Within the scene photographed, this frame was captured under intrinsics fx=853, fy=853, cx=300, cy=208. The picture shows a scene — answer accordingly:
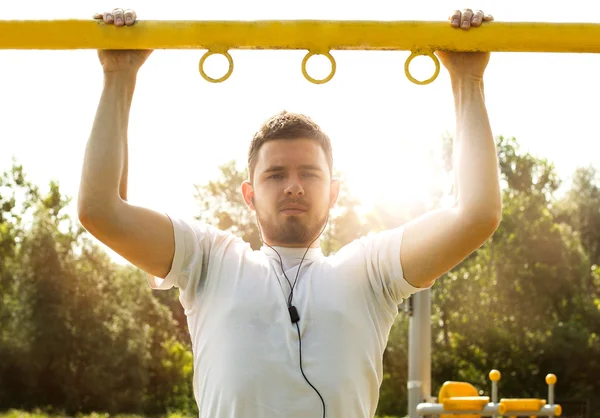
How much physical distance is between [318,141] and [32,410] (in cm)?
1646

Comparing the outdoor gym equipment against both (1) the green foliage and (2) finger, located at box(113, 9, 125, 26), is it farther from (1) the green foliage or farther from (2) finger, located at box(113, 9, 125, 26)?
(1) the green foliage

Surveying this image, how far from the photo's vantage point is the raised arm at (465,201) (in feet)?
5.73

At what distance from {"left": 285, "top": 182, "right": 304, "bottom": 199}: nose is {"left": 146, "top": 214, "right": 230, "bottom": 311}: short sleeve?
18 cm

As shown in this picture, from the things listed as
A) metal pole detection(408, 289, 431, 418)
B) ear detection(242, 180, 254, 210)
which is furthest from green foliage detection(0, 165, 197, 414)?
ear detection(242, 180, 254, 210)

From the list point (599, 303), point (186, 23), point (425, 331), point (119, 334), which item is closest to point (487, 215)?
point (186, 23)

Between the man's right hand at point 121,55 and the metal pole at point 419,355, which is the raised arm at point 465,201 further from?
the metal pole at point 419,355

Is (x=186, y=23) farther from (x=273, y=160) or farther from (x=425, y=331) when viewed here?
(x=425, y=331)

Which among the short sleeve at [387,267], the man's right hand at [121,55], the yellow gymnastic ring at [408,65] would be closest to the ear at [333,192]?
the short sleeve at [387,267]

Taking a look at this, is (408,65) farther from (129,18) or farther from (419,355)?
(419,355)

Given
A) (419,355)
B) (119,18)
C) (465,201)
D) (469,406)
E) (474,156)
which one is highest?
(119,18)

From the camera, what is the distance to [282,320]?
5.99 feet

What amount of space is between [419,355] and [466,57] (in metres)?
4.66

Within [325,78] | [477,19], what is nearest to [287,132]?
[325,78]

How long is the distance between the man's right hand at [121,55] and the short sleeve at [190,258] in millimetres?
353
